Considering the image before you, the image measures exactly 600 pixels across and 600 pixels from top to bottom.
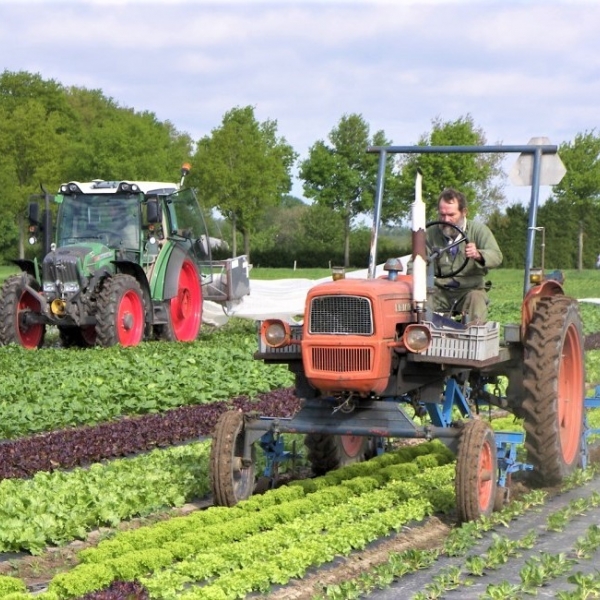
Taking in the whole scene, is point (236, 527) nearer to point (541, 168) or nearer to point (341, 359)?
point (341, 359)

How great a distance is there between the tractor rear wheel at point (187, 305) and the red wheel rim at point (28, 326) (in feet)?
6.41

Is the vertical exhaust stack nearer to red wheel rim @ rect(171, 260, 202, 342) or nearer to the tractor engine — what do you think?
the tractor engine

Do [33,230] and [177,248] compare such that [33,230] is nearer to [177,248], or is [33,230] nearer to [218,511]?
[177,248]

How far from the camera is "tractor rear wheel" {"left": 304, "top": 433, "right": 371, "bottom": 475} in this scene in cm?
766

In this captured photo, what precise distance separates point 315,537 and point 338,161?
4303cm

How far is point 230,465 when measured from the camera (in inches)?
264

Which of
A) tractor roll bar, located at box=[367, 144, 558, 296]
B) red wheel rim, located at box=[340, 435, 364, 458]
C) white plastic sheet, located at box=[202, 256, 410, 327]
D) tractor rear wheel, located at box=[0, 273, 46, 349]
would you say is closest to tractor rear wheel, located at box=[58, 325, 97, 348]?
tractor rear wheel, located at box=[0, 273, 46, 349]

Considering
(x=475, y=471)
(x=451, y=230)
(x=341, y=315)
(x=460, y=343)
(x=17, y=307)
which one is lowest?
(x=475, y=471)

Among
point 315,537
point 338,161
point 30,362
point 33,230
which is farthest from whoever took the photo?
point 338,161

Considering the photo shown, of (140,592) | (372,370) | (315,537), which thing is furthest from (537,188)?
(140,592)

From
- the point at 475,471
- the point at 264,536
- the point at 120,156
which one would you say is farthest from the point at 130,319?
the point at 120,156

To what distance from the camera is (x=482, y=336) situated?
6633mm

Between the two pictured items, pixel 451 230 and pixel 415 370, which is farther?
pixel 451 230

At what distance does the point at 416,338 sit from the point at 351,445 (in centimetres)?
168
